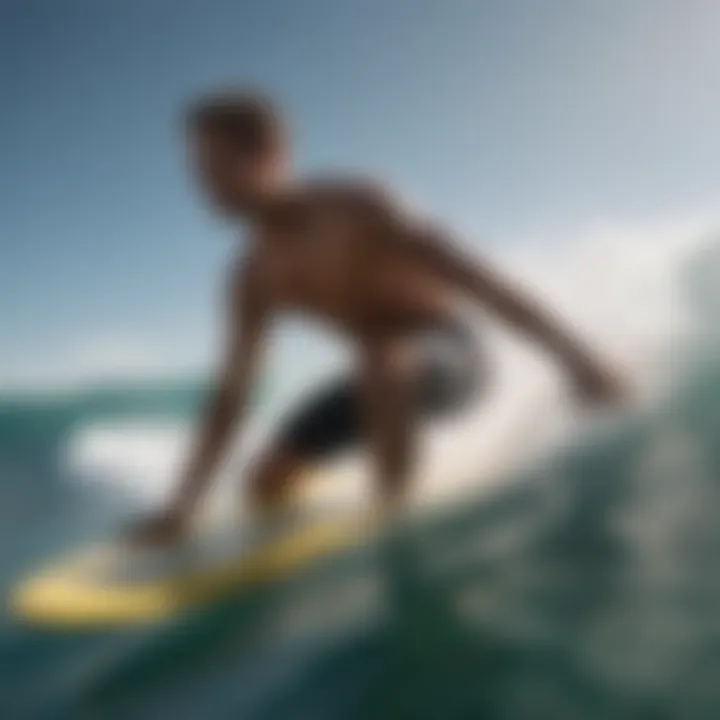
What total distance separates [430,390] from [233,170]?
31 centimetres

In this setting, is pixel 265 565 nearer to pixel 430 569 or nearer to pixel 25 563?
pixel 430 569

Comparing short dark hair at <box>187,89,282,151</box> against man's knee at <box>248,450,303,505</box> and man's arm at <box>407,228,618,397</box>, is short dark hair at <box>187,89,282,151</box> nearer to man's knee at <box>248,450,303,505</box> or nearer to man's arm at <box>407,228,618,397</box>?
man's arm at <box>407,228,618,397</box>

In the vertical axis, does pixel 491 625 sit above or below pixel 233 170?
below

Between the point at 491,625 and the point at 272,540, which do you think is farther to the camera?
the point at 272,540

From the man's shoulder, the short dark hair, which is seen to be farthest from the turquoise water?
the short dark hair

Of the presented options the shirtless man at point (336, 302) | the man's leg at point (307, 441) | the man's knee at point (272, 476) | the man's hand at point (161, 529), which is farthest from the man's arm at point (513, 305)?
the man's hand at point (161, 529)

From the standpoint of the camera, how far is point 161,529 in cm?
109

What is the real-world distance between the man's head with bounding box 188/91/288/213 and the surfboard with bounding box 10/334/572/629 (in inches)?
11.7

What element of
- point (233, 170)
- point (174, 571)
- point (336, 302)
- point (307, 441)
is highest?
point (233, 170)

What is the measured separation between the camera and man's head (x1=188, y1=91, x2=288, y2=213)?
3.54ft

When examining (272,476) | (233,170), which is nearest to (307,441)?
(272,476)

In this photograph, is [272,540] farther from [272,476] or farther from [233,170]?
[233,170]

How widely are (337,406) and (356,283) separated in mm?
129

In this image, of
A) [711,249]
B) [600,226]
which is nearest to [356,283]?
[600,226]
